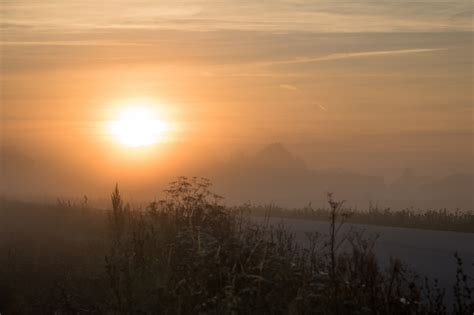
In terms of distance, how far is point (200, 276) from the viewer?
36.1ft

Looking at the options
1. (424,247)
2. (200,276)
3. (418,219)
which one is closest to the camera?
(200,276)

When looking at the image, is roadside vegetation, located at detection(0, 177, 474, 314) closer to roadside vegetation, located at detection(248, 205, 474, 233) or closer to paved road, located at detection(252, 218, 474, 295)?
paved road, located at detection(252, 218, 474, 295)

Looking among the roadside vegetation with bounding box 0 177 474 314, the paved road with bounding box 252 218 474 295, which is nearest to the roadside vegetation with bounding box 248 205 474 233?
the paved road with bounding box 252 218 474 295

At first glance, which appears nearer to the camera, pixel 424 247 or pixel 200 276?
pixel 200 276

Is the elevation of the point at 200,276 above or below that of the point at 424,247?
below

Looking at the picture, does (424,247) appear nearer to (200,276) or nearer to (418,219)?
(418,219)

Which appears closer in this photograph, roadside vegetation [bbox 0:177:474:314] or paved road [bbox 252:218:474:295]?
roadside vegetation [bbox 0:177:474:314]

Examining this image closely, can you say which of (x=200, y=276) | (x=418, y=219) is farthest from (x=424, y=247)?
(x=200, y=276)

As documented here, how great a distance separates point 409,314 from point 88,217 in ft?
47.1

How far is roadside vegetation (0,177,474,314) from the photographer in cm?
1023

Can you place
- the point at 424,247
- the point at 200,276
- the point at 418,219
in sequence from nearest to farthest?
the point at 200,276 → the point at 424,247 → the point at 418,219

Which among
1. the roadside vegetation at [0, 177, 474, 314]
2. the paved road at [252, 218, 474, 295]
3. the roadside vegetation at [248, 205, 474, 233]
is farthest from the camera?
the roadside vegetation at [248, 205, 474, 233]

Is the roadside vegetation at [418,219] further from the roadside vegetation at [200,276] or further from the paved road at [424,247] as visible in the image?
the roadside vegetation at [200,276]

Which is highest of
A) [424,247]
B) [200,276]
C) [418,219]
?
[418,219]
